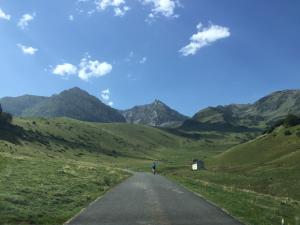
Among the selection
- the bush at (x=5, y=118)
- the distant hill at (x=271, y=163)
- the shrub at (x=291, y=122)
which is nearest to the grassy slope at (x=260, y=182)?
the distant hill at (x=271, y=163)

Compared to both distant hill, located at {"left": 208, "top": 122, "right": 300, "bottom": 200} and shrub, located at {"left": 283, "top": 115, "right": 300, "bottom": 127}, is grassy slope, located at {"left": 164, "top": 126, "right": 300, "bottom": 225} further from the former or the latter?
shrub, located at {"left": 283, "top": 115, "right": 300, "bottom": 127}

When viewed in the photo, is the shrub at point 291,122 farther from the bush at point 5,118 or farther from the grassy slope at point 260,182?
the bush at point 5,118

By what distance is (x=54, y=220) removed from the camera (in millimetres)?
21266

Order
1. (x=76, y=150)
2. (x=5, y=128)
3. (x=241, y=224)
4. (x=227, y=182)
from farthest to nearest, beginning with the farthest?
(x=76, y=150), (x=5, y=128), (x=227, y=182), (x=241, y=224)

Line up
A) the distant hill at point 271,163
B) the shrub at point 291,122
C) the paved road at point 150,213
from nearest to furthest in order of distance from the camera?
the paved road at point 150,213 → the distant hill at point 271,163 → the shrub at point 291,122

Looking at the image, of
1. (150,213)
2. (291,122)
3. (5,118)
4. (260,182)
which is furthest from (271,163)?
(5,118)

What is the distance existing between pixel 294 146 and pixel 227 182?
29.3m

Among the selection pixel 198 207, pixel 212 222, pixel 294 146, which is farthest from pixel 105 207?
pixel 294 146

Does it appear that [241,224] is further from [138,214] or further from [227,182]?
[227,182]

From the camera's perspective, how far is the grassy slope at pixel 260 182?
26781 mm

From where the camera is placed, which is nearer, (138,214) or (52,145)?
(138,214)

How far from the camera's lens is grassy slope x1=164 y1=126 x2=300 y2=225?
26781 millimetres

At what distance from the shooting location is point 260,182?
179 ft

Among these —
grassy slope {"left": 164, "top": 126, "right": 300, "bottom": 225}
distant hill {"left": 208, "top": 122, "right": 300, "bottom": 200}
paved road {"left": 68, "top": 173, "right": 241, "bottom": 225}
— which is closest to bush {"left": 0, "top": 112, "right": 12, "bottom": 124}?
grassy slope {"left": 164, "top": 126, "right": 300, "bottom": 225}
